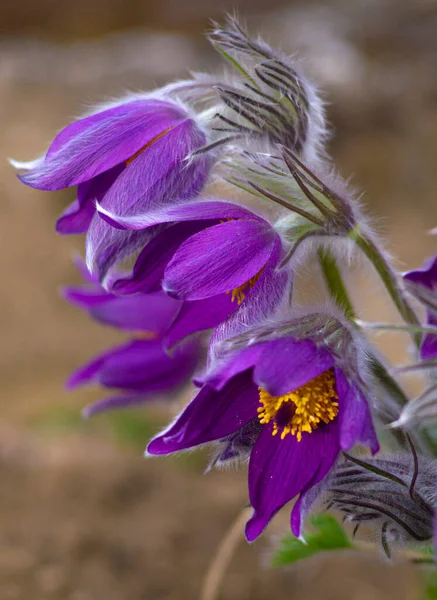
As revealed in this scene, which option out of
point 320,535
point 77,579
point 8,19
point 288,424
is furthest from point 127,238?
point 8,19

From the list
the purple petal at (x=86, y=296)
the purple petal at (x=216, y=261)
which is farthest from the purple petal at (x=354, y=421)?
the purple petal at (x=86, y=296)

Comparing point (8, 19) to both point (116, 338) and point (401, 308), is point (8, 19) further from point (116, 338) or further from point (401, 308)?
point (401, 308)

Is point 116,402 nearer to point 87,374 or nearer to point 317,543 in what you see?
point 87,374

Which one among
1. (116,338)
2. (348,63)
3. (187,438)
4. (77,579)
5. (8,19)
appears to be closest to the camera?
(187,438)

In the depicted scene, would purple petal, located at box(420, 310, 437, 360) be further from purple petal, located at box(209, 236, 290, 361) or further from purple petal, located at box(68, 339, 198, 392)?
purple petal, located at box(68, 339, 198, 392)

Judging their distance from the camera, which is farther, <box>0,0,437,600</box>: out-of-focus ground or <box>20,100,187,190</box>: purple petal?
<box>0,0,437,600</box>: out-of-focus ground

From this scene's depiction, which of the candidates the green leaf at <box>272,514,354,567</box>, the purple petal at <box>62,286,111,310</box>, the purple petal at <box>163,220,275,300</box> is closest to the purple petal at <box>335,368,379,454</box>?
the purple petal at <box>163,220,275,300</box>

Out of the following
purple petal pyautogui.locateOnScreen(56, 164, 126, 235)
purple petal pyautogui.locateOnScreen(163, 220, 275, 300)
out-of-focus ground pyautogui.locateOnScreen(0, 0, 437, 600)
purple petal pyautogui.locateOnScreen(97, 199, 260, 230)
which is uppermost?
purple petal pyautogui.locateOnScreen(56, 164, 126, 235)
